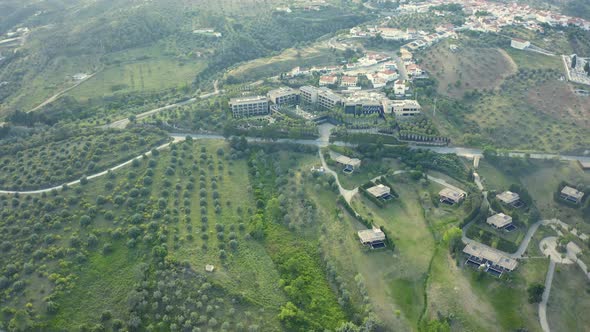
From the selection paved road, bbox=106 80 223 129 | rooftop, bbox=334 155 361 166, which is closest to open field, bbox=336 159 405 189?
rooftop, bbox=334 155 361 166

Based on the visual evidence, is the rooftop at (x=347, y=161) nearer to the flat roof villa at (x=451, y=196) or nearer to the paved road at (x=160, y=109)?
the flat roof villa at (x=451, y=196)

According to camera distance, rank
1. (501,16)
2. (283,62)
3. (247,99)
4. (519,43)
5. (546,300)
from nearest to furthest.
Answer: (546,300) → (247,99) → (519,43) → (283,62) → (501,16)

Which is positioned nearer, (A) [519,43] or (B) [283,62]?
(A) [519,43]

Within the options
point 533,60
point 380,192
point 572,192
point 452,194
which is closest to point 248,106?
point 380,192

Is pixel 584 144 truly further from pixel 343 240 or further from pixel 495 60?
pixel 343 240

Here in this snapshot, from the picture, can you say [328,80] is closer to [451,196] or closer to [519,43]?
[451,196]
